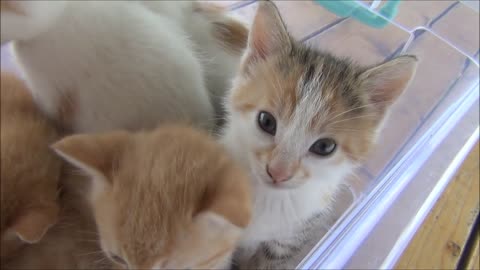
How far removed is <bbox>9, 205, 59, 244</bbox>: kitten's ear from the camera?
457 millimetres

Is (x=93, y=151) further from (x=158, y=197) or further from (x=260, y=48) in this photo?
(x=260, y=48)

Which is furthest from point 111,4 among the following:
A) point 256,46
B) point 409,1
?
point 409,1

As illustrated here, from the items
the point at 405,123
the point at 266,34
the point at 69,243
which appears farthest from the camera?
the point at 405,123

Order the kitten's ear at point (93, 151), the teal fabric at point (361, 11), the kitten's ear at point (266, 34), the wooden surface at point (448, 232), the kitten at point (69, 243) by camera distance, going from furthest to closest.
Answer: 1. the teal fabric at point (361, 11)
2. the wooden surface at point (448, 232)
3. the kitten's ear at point (266, 34)
4. the kitten at point (69, 243)
5. the kitten's ear at point (93, 151)

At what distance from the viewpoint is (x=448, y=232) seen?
836 millimetres

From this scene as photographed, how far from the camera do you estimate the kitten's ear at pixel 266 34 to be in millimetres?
651

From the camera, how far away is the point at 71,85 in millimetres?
610

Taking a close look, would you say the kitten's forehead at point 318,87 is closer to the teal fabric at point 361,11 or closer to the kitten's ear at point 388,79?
the kitten's ear at point 388,79

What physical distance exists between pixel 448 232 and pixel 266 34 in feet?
1.83

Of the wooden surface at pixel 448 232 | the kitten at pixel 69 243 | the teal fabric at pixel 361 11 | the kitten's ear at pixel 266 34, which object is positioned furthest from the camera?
the teal fabric at pixel 361 11

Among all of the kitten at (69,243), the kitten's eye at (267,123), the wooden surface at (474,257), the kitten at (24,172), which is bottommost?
the kitten at (69,243)

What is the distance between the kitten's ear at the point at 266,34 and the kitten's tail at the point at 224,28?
204 mm

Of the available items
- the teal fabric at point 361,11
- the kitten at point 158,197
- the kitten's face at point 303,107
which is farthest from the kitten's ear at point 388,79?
the teal fabric at point 361,11

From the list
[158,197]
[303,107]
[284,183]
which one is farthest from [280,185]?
[158,197]
